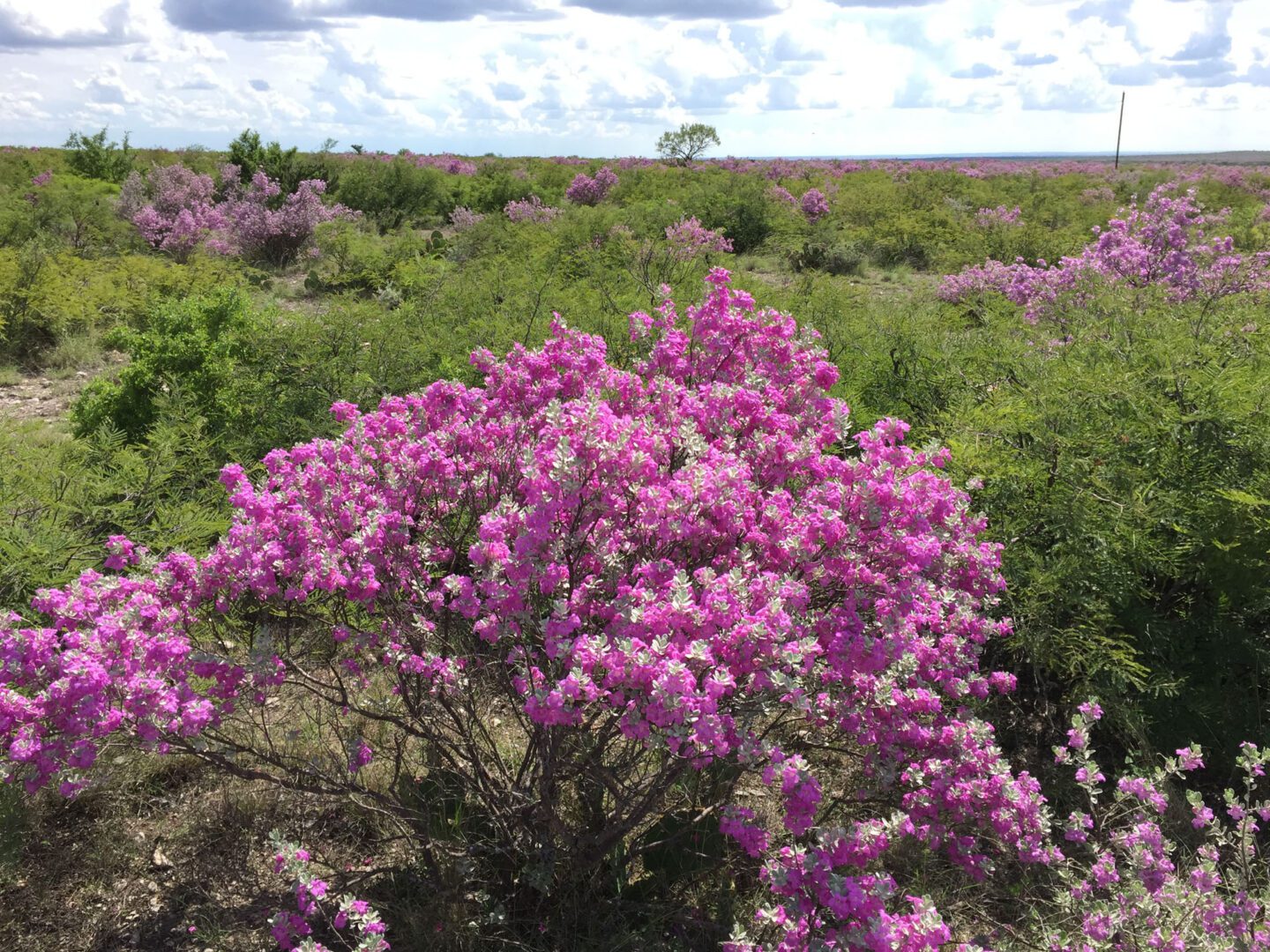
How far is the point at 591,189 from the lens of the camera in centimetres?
2695

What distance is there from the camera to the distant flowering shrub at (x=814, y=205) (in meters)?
23.1

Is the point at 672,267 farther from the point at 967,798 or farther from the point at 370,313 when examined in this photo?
the point at 967,798

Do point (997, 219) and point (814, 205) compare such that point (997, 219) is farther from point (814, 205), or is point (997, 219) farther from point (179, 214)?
point (179, 214)

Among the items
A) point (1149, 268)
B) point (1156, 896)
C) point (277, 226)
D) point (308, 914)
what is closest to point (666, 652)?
point (308, 914)

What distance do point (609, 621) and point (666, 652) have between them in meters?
0.45

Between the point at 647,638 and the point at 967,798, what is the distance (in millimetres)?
1215

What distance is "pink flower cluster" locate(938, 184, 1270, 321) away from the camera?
8867 millimetres

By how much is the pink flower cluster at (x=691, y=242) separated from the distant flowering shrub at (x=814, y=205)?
12125 mm

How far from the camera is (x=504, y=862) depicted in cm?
344

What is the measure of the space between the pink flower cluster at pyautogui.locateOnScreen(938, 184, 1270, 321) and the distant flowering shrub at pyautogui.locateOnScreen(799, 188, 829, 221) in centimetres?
1161

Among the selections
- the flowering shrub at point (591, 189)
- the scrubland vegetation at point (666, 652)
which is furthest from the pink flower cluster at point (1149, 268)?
the flowering shrub at point (591, 189)

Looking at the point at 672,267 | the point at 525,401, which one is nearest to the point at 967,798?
the point at 525,401

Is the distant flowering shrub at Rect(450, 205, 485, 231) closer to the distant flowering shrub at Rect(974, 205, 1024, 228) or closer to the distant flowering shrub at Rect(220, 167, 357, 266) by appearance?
the distant flowering shrub at Rect(220, 167, 357, 266)

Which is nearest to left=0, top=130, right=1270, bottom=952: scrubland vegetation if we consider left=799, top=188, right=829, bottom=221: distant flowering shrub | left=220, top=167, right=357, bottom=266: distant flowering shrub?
left=220, top=167, right=357, bottom=266: distant flowering shrub
